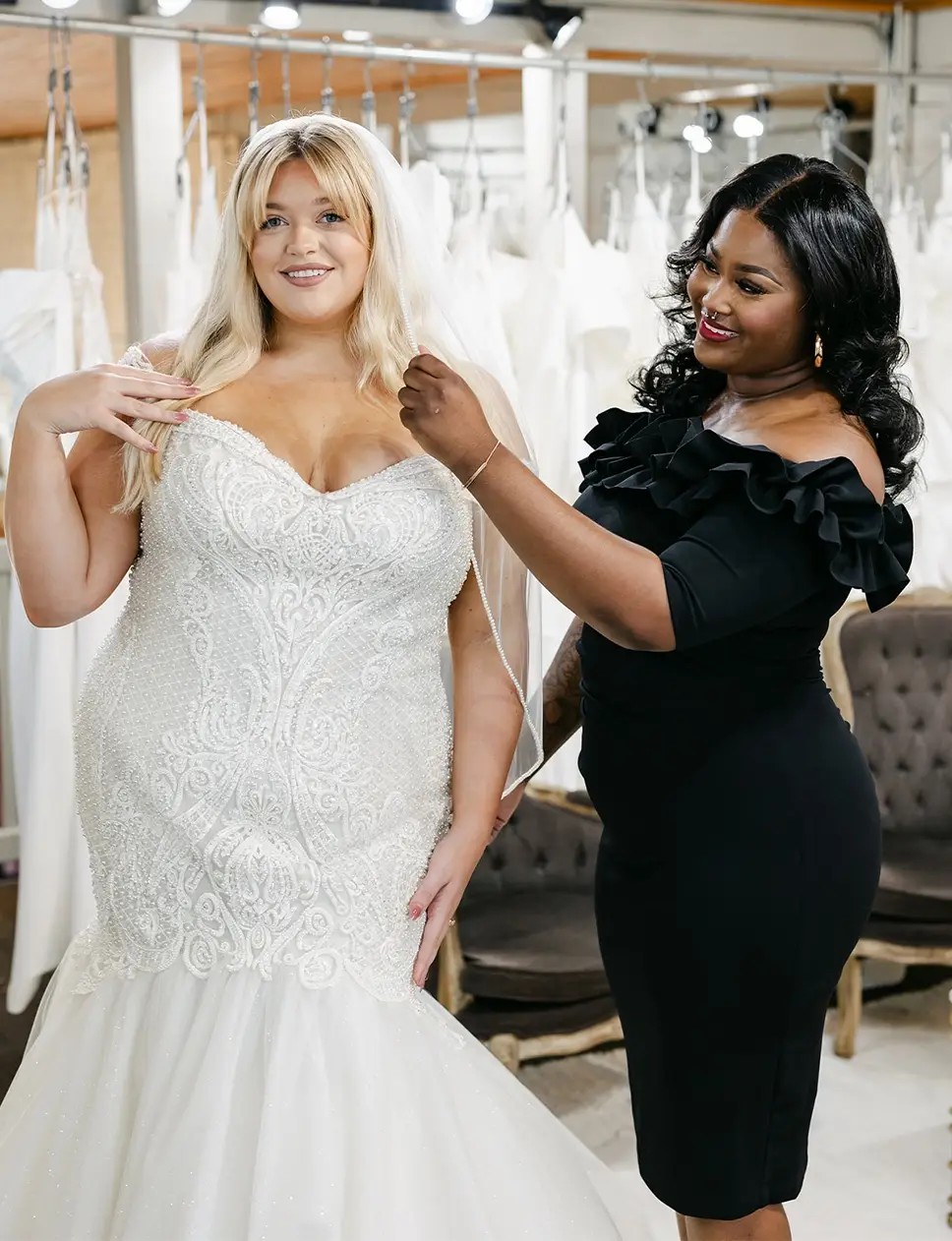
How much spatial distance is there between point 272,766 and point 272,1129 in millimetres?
428

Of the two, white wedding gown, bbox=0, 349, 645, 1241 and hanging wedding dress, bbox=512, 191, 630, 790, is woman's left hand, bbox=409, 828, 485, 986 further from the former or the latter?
hanging wedding dress, bbox=512, 191, 630, 790

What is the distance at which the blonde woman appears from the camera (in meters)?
1.78

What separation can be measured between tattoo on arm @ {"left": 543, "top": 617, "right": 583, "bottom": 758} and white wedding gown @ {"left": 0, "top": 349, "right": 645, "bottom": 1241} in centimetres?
37

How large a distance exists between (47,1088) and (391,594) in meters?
0.78

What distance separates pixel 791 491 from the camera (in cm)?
164

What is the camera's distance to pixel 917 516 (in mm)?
3863

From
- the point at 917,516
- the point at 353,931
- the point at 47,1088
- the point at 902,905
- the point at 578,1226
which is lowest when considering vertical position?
the point at 902,905

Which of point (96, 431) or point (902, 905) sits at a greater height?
point (96, 431)

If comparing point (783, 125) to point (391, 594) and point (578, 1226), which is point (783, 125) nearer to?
point (391, 594)

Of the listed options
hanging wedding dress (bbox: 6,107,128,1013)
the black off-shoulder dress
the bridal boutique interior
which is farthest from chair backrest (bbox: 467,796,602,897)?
the black off-shoulder dress

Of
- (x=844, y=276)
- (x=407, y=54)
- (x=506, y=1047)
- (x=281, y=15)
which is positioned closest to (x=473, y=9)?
(x=407, y=54)

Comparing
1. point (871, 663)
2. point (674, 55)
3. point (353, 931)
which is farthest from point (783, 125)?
point (353, 931)

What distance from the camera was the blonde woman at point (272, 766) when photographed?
5.83 feet

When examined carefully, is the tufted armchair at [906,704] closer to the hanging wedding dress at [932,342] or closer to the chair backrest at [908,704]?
the chair backrest at [908,704]
